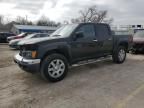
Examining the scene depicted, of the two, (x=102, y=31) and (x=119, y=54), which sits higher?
(x=102, y=31)

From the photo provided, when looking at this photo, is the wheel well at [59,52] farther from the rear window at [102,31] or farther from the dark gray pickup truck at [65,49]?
the rear window at [102,31]

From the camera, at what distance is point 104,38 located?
23.4ft

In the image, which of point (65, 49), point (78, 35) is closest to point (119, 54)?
point (78, 35)

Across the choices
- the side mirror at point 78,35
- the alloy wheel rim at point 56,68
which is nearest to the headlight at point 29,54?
the alloy wheel rim at point 56,68

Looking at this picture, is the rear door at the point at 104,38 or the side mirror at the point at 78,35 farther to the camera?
the rear door at the point at 104,38

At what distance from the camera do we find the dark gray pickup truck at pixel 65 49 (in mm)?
5113

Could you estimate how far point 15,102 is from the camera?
4.13m

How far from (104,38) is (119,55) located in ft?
4.73

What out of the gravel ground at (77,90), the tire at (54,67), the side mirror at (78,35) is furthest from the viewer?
the side mirror at (78,35)

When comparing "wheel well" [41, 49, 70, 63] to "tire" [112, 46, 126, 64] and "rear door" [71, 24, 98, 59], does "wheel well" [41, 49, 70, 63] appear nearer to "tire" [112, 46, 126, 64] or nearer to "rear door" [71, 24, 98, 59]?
"rear door" [71, 24, 98, 59]

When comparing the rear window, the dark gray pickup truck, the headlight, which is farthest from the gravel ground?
the rear window

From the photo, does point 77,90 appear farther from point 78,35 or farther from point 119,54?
point 119,54

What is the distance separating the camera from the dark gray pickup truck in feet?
16.8

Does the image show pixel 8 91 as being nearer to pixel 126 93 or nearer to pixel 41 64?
pixel 41 64
